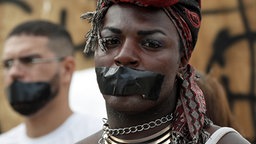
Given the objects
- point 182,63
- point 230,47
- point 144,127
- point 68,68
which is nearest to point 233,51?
point 230,47

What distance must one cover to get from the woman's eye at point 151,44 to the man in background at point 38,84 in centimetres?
312

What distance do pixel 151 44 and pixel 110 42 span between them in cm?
18

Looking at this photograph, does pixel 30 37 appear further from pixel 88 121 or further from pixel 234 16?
pixel 234 16

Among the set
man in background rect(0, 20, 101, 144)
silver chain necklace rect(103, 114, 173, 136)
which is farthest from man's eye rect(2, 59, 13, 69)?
silver chain necklace rect(103, 114, 173, 136)

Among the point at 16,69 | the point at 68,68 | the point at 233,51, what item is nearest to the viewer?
the point at 16,69

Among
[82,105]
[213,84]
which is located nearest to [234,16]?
[82,105]

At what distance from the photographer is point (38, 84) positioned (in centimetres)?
618

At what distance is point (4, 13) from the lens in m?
8.84

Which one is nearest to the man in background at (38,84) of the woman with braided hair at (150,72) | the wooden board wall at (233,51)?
the wooden board wall at (233,51)

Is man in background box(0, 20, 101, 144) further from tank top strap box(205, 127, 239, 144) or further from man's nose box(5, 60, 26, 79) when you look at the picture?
tank top strap box(205, 127, 239, 144)

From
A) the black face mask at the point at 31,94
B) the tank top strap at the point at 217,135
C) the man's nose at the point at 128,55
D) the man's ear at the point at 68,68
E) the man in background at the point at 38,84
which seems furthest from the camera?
the man's ear at the point at 68,68

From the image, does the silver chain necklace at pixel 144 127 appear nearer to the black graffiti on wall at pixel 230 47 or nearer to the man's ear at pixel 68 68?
the man's ear at pixel 68 68

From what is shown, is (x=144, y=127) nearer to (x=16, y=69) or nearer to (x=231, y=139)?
(x=231, y=139)

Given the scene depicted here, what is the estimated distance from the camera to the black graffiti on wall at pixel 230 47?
7.54 m
